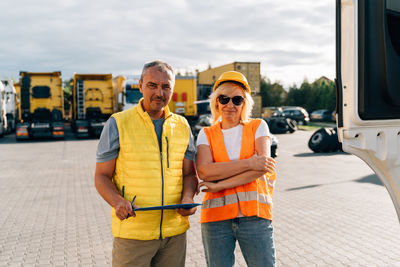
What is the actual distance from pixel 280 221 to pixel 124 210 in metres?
3.97

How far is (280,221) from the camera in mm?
5605

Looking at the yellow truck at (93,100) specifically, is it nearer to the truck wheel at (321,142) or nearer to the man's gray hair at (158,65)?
the truck wheel at (321,142)

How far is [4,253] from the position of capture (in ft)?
14.5

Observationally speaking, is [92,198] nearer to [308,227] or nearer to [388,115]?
[308,227]

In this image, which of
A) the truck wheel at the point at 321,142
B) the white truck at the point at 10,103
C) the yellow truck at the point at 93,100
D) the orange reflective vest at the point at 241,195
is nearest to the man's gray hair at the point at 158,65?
the orange reflective vest at the point at 241,195

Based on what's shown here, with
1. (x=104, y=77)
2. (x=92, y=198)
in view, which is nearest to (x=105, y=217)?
(x=92, y=198)

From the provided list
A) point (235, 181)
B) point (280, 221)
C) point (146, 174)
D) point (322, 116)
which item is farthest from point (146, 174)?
point (322, 116)

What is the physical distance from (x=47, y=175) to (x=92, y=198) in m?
3.02

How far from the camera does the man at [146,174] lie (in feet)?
7.39

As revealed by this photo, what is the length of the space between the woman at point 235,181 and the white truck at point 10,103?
2261cm

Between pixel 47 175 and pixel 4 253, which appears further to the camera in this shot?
pixel 47 175

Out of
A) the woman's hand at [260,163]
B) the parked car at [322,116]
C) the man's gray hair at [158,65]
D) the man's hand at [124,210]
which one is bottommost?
the man's hand at [124,210]

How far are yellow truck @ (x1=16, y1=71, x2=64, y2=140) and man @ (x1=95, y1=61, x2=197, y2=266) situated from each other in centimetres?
1882

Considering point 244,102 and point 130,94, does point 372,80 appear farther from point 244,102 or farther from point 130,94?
point 130,94
